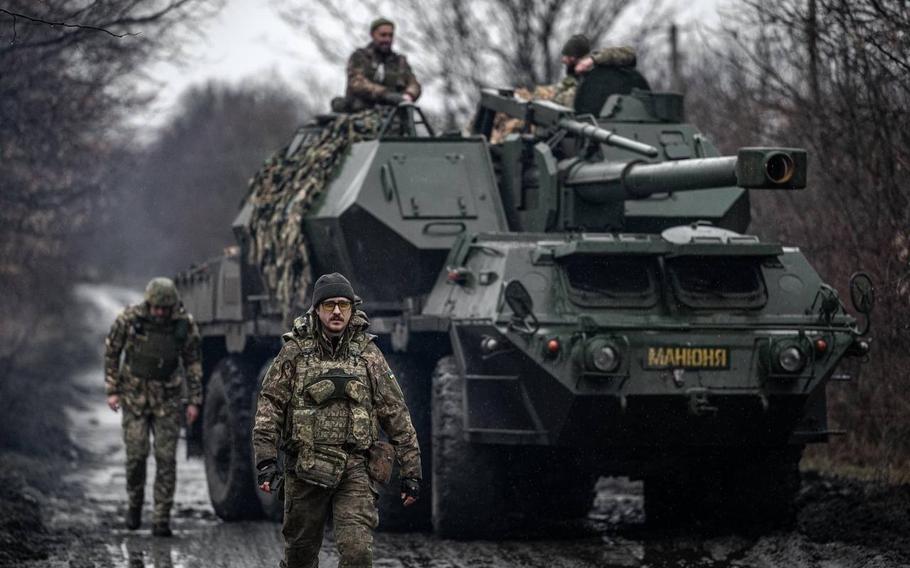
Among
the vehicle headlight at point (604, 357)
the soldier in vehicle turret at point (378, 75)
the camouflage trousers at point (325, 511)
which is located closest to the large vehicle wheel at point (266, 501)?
the soldier in vehicle turret at point (378, 75)

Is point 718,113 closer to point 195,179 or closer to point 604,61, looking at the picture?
point 604,61

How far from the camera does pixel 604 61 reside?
1429 centimetres

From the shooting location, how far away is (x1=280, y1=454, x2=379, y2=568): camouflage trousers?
8297 millimetres

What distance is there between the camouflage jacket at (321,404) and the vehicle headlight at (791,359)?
→ 345cm

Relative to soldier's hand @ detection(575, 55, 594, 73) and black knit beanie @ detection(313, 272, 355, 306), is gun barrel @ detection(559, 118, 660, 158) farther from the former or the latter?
black knit beanie @ detection(313, 272, 355, 306)

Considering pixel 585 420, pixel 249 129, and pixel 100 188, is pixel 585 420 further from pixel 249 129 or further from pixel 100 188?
pixel 249 129

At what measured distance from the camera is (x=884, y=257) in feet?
44.1

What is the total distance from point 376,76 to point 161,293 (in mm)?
2862

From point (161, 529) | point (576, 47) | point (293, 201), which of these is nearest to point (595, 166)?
point (576, 47)

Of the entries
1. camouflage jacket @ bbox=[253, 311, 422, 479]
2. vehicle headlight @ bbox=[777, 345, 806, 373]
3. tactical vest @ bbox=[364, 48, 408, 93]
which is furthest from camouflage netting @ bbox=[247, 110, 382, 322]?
camouflage jacket @ bbox=[253, 311, 422, 479]

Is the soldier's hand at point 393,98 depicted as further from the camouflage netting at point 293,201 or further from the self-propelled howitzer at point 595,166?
the self-propelled howitzer at point 595,166

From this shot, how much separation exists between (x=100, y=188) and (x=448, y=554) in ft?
45.6

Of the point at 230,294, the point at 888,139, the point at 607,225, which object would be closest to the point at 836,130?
the point at 888,139

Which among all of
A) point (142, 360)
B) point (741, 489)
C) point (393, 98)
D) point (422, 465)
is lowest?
point (741, 489)
